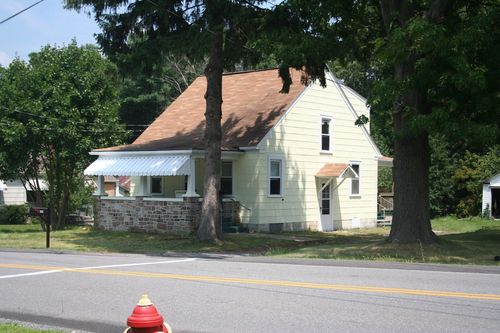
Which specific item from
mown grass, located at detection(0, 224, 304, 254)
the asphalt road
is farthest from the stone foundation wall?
the asphalt road

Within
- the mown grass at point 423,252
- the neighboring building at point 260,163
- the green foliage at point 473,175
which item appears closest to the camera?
the mown grass at point 423,252

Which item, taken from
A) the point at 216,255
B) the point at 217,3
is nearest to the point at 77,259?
the point at 216,255

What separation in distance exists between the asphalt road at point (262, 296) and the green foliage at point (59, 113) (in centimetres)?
1493

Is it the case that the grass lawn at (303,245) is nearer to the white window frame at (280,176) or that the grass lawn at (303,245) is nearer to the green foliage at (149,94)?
the white window frame at (280,176)

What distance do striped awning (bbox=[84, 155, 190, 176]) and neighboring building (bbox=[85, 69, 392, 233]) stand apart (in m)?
0.05

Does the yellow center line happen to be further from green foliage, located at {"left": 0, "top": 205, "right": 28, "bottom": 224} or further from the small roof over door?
green foliage, located at {"left": 0, "top": 205, "right": 28, "bottom": 224}

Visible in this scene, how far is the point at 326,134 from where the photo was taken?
2834 cm

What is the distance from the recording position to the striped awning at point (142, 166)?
76.3 ft

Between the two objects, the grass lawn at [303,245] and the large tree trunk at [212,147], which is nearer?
the grass lawn at [303,245]

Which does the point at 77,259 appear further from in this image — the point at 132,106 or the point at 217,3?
the point at 132,106

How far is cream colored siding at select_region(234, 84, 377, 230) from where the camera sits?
82.3ft

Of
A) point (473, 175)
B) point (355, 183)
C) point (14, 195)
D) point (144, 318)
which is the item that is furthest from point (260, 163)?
point (14, 195)

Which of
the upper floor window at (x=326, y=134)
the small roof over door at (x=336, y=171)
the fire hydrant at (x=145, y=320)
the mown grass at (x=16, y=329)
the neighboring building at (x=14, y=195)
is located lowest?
the mown grass at (x=16, y=329)

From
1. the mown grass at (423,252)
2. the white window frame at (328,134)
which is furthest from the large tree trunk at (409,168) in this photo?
the white window frame at (328,134)
